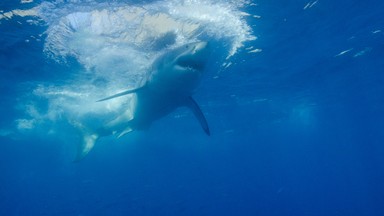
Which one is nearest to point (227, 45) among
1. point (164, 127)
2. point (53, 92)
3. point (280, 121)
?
point (53, 92)

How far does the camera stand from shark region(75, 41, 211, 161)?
6.81m

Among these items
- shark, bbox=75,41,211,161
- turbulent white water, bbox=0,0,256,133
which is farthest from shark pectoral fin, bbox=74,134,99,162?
turbulent white water, bbox=0,0,256,133

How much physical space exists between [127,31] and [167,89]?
494cm

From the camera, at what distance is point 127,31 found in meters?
12.0

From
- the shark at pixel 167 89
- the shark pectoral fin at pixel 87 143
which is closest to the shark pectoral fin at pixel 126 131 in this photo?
the shark at pixel 167 89

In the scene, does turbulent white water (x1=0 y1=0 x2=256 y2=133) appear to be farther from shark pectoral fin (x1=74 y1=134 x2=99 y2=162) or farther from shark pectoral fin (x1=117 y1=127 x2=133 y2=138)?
shark pectoral fin (x1=74 y1=134 x2=99 y2=162)

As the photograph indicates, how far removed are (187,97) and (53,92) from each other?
16091 mm

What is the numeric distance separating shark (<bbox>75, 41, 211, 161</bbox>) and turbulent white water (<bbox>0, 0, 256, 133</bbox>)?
189 cm

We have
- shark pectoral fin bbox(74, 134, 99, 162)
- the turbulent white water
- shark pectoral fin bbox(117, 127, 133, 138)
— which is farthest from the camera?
shark pectoral fin bbox(74, 134, 99, 162)

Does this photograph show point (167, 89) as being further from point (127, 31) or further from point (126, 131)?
point (127, 31)

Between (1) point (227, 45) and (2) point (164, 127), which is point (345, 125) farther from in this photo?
(1) point (227, 45)

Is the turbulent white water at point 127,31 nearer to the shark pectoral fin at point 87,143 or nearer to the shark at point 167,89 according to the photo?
the shark at point 167,89

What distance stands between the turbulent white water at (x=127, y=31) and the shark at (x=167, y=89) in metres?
1.89

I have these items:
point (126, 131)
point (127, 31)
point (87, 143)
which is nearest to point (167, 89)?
point (126, 131)
